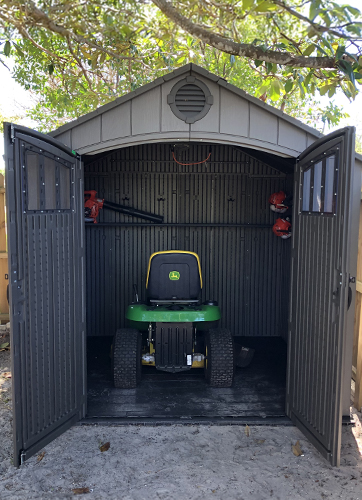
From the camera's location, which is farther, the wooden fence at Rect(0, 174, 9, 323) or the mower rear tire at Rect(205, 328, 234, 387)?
the wooden fence at Rect(0, 174, 9, 323)

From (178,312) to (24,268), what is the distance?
1911 mm

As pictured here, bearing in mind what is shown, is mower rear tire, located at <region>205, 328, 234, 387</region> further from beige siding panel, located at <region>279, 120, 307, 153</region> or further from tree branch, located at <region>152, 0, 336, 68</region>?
tree branch, located at <region>152, 0, 336, 68</region>

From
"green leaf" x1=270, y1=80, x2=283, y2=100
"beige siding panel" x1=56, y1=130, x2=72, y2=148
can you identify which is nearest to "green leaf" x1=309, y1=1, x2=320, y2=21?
"green leaf" x1=270, y1=80, x2=283, y2=100

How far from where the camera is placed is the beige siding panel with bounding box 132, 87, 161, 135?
3.78 metres

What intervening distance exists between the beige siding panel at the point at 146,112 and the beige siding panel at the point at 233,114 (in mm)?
551

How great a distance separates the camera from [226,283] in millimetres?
6500

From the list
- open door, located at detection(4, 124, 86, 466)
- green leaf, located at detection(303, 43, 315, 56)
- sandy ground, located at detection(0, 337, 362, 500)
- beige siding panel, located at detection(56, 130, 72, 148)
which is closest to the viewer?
sandy ground, located at detection(0, 337, 362, 500)

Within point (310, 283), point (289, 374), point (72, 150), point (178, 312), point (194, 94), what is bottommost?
point (289, 374)

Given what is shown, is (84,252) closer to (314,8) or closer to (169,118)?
(169,118)

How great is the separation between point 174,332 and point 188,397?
672 mm

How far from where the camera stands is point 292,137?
12.8 ft

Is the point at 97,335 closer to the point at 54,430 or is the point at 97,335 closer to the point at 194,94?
the point at 54,430

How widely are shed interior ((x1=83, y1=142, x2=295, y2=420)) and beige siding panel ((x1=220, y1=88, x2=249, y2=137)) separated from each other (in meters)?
2.30

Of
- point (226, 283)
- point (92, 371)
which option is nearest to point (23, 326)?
point (92, 371)
